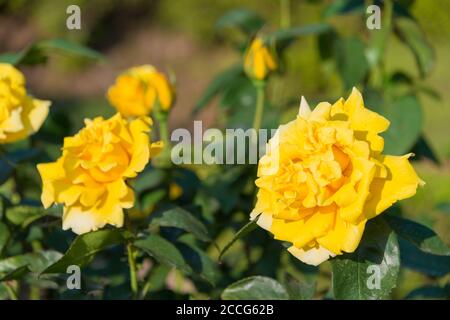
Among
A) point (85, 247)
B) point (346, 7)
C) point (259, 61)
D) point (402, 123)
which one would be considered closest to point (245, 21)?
point (346, 7)

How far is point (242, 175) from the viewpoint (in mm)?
1378

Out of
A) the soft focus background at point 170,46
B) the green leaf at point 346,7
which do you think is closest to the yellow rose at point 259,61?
the green leaf at point 346,7

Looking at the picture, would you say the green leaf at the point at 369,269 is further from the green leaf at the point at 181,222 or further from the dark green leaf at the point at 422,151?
the dark green leaf at the point at 422,151

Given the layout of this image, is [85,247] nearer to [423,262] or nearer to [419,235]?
[419,235]

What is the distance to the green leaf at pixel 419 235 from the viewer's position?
88 centimetres

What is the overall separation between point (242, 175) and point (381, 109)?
25 cm

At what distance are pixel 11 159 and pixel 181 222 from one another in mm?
349

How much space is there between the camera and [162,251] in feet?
3.23

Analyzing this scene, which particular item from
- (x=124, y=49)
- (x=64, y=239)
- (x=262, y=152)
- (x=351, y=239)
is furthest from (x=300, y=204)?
(x=124, y=49)

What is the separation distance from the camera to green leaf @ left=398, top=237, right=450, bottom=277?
1.13 metres

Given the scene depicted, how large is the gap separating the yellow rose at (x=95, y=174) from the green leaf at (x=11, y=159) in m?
0.22

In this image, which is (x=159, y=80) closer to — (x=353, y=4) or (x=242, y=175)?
(x=242, y=175)

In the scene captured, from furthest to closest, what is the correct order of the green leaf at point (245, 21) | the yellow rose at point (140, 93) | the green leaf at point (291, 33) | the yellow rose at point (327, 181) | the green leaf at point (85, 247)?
the green leaf at point (245, 21) < the green leaf at point (291, 33) < the yellow rose at point (140, 93) < the green leaf at point (85, 247) < the yellow rose at point (327, 181)

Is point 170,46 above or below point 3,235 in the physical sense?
above
